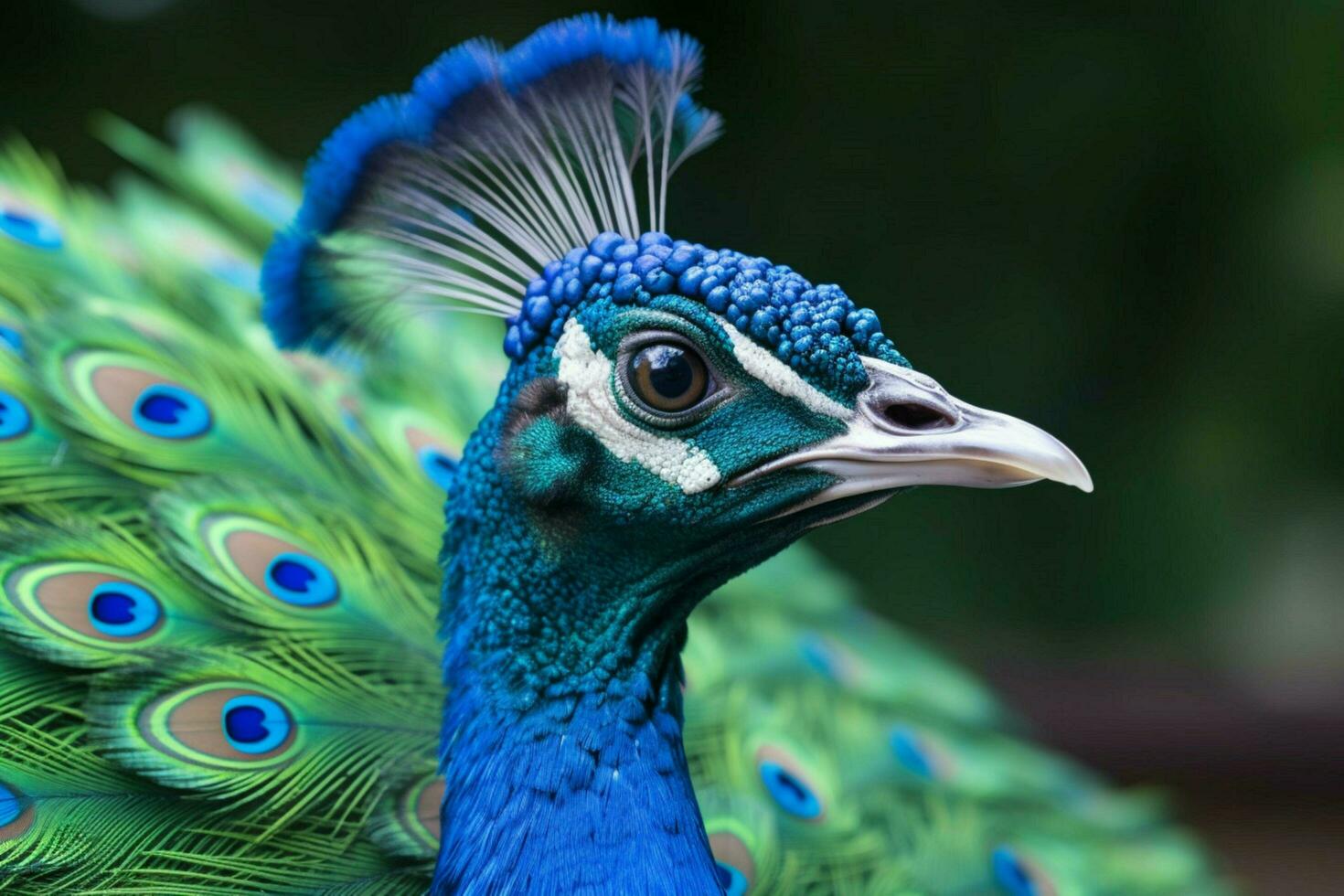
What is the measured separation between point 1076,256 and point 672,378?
2.46 m

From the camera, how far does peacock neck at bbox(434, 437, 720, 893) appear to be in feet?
3.44

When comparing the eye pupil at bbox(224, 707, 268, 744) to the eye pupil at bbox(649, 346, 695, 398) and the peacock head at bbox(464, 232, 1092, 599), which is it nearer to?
the peacock head at bbox(464, 232, 1092, 599)

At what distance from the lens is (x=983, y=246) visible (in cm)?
321

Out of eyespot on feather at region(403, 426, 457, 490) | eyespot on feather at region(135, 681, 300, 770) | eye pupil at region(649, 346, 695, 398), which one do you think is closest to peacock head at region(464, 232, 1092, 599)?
eye pupil at region(649, 346, 695, 398)

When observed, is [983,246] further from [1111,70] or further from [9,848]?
[9,848]

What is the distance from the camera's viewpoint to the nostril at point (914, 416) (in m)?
0.99

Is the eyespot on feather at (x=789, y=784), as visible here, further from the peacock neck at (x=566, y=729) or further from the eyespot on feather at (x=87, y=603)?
the eyespot on feather at (x=87, y=603)

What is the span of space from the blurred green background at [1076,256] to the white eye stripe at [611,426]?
197 centimetres

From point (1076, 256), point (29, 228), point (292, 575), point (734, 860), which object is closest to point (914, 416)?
point (734, 860)

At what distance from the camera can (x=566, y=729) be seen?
3.55ft

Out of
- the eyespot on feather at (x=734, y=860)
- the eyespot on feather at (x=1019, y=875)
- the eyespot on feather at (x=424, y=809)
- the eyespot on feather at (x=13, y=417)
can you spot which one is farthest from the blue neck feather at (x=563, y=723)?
the eyespot on feather at (x=1019, y=875)

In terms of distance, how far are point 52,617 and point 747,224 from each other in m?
2.12

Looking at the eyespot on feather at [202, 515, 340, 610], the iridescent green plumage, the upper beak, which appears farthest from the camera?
the eyespot on feather at [202, 515, 340, 610]

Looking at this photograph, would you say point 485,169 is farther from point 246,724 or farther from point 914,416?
point 246,724
